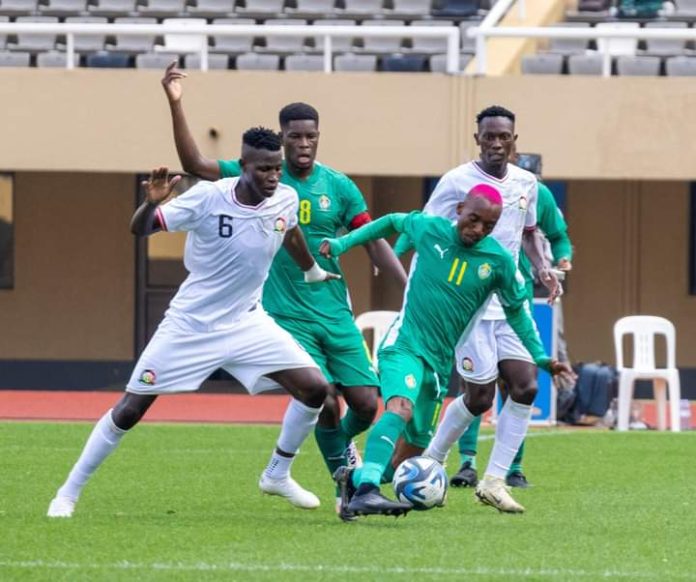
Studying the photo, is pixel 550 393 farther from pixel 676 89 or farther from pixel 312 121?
pixel 312 121

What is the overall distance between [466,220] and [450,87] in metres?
11.1

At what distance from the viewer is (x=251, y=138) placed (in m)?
9.66

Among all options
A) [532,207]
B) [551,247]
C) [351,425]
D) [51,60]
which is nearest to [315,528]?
[351,425]

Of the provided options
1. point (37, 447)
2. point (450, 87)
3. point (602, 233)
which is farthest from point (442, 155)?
point (37, 447)

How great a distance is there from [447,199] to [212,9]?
47.5 ft

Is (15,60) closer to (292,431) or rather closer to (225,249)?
(292,431)

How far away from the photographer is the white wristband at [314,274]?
1024 cm

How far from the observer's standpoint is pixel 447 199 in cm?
1113

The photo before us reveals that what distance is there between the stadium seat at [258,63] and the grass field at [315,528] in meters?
8.94

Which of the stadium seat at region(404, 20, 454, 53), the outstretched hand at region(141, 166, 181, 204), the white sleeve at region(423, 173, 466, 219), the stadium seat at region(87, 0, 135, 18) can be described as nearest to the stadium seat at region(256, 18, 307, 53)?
the stadium seat at region(404, 20, 454, 53)

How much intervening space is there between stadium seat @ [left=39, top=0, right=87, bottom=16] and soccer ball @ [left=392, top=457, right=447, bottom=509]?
16.5 m

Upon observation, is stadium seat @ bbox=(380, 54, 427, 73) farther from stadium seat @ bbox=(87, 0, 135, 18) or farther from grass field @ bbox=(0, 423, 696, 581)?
grass field @ bbox=(0, 423, 696, 581)

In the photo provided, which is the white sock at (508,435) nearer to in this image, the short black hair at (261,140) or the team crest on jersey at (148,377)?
the team crest on jersey at (148,377)

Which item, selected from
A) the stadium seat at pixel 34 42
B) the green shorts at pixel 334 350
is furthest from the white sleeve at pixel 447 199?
the stadium seat at pixel 34 42
